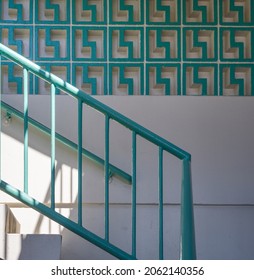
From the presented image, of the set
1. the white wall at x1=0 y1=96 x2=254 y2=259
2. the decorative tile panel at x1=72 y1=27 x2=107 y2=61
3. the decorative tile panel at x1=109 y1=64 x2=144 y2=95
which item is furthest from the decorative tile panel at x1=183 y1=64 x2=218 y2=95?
the decorative tile panel at x1=72 y1=27 x2=107 y2=61

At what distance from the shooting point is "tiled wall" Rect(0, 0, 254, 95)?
18.2 ft

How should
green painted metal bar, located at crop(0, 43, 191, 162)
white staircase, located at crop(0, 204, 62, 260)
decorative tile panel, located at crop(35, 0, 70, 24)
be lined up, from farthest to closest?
1. decorative tile panel, located at crop(35, 0, 70, 24)
2. white staircase, located at crop(0, 204, 62, 260)
3. green painted metal bar, located at crop(0, 43, 191, 162)

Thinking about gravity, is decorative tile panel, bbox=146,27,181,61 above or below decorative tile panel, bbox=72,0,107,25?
below

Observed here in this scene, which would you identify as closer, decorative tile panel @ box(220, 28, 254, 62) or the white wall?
the white wall

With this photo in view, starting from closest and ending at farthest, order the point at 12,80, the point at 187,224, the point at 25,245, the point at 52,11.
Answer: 1. the point at 187,224
2. the point at 25,245
3. the point at 12,80
4. the point at 52,11

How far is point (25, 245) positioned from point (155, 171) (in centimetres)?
120

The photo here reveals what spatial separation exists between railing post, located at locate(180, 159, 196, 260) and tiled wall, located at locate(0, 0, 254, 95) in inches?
60.1

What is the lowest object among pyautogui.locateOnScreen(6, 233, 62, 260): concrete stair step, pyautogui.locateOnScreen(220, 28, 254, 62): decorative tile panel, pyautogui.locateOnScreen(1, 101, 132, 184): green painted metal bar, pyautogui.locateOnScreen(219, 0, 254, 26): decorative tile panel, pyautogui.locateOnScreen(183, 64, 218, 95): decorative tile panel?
pyautogui.locateOnScreen(6, 233, 62, 260): concrete stair step

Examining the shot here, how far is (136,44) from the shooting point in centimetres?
559

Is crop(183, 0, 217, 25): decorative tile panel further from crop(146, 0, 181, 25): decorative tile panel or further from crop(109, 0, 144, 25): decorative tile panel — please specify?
crop(109, 0, 144, 25): decorative tile panel

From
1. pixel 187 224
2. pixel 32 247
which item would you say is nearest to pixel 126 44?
pixel 32 247

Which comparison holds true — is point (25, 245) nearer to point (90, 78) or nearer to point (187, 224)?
point (187, 224)

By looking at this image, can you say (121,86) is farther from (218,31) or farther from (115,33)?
(218,31)

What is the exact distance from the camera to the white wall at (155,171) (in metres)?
5.27
